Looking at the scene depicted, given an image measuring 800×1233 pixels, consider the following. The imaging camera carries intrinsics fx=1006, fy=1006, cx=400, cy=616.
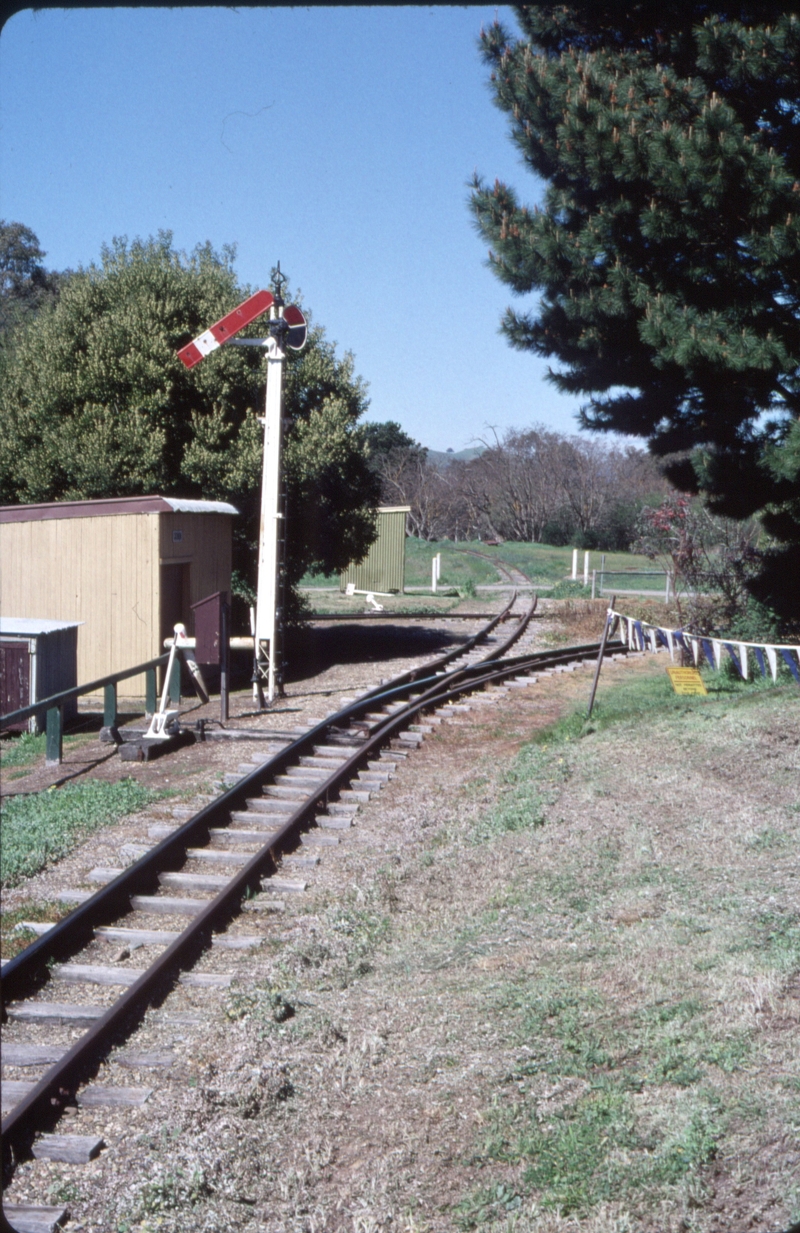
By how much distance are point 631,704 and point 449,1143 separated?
9.47 metres

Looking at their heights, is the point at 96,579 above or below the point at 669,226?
below

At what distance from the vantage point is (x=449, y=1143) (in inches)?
150

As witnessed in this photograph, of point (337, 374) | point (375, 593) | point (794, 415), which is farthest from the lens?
point (375, 593)

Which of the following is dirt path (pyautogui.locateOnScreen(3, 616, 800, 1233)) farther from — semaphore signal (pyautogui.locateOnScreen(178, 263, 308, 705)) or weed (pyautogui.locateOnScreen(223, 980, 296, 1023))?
semaphore signal (pyautogui.locateOnScreen(178, 263, 308, 705))

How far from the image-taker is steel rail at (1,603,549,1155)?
4.07 metres

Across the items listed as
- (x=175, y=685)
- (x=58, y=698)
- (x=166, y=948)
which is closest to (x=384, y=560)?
(x=175, y=685)

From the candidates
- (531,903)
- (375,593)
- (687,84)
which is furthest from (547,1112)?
(375,593)

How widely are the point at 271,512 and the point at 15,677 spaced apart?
3.94 metres

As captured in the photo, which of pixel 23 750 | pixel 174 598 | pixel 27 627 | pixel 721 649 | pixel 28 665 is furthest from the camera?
pixel 174 598

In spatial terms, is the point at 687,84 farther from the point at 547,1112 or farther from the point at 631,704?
the point at 547,1112

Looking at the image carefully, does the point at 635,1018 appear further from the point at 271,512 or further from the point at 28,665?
the point at 271,512

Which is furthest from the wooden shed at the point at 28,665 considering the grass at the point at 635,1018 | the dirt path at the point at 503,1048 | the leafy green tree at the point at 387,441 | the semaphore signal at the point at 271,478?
the leafy green tree at the point at 387,441

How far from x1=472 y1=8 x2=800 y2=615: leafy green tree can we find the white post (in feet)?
10.4

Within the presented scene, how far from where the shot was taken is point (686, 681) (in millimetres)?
12648
